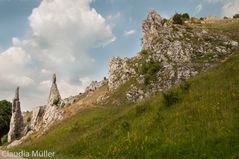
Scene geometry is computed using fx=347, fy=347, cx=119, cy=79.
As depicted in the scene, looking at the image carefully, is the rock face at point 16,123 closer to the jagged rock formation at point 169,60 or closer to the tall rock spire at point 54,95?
the tall rock spire at point 54,95

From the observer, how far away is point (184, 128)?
77.3 ft

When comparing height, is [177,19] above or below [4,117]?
above

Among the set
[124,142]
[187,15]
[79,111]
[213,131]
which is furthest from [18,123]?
[213,131]

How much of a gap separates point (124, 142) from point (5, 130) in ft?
309

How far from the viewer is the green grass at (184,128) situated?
64.8 ft

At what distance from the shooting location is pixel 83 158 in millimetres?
26984

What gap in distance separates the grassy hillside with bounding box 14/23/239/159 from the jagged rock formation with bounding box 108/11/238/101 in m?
21.6

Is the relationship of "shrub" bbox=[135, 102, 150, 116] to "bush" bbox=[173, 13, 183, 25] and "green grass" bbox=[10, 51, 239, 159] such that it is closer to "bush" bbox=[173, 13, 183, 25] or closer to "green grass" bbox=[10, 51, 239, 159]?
"green grass" bbox=[10, 51, 239, 159]

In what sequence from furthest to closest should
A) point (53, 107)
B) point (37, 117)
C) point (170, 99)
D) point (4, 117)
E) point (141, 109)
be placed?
point (4, 117) → point (37, 117) → point (53, 107) → point (141, 109) → point (170, 99)

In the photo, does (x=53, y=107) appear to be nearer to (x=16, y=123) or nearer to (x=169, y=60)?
(x=16, y=123)

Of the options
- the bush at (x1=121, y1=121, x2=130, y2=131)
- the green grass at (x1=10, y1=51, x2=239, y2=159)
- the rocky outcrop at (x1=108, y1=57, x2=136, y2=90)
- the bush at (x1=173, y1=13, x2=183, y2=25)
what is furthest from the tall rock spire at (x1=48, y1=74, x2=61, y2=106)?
the bush at (x1=121, y1=121, x2=130, y2=131)

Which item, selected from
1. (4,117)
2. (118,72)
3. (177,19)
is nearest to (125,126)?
(118,72)

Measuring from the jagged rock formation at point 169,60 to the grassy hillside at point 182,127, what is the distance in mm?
21580

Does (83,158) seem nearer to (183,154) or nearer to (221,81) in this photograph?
(183,154)
